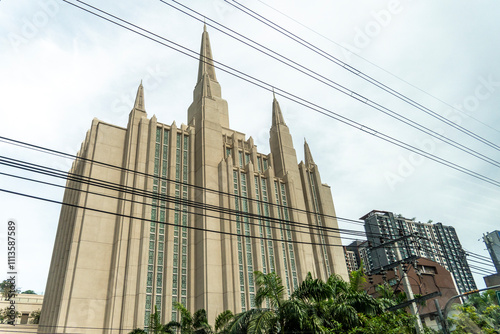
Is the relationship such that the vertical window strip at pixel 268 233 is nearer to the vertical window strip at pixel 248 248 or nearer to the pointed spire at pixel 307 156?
the vertical window strip at pixel 248 248

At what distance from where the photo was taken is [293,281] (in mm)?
37125

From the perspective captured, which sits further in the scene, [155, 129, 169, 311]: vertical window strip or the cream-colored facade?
[155, 129, 169, 311]: vertical window strip

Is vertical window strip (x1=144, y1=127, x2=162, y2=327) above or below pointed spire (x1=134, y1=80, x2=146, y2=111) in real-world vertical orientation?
below

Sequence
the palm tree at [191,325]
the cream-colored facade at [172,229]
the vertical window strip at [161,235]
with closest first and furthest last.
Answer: the palm tree at [191,325]
the cream-colored facade at [172,229]
the vertical window strip at [161,235]

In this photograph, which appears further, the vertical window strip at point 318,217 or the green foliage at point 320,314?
the vertical window strip at point 318,217

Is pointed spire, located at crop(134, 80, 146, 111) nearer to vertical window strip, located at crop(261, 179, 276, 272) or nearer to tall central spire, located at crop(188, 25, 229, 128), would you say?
tall central spire, located at crop(188, 25, 229, 128)

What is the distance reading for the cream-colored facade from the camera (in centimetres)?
2930

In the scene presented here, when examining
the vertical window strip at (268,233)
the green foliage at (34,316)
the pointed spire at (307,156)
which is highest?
the pointed spire at (307,156)

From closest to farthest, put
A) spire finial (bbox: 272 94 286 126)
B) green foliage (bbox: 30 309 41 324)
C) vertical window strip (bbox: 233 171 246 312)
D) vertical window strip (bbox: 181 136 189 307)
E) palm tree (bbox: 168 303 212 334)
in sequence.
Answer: palm tree (bbox: 168 303 212 334) < vertical window strip (bbox: 181 136 189 307) < vertical window strip (bbox: 233 171 246 312) < spire finial (bbox: 272 94 286 126) < green foliage (bbox: 30 309 41 324)

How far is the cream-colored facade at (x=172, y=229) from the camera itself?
2930cm

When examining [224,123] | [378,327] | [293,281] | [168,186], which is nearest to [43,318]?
[168,186]

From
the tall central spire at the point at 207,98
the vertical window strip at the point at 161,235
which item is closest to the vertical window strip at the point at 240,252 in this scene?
the vertical window strip at the point at 161,235

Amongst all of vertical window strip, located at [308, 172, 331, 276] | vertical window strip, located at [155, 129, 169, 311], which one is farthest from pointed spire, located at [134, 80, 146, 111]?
vertical window strip, located at [308, 172, 331, 276]

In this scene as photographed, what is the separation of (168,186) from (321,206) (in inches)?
747
